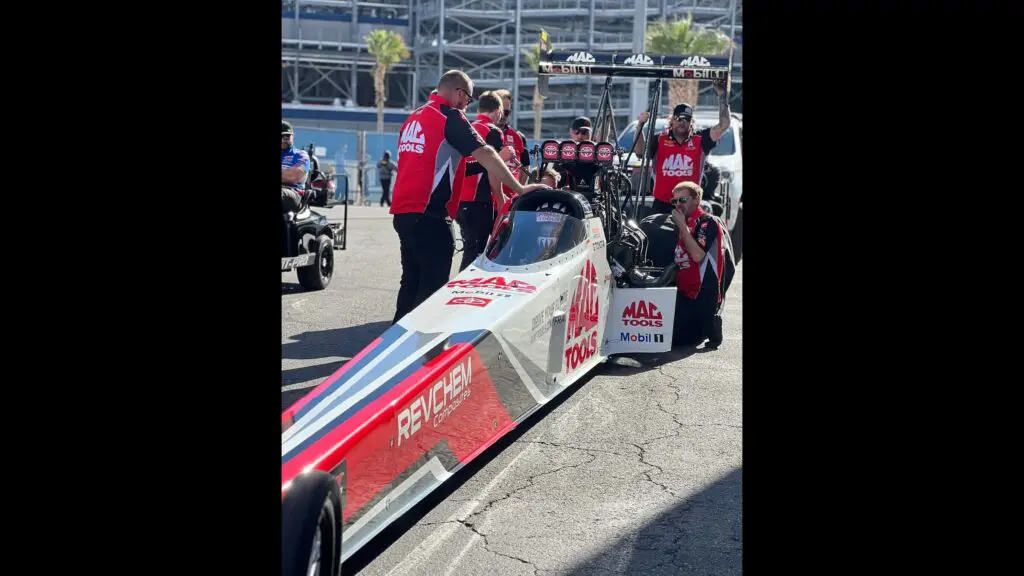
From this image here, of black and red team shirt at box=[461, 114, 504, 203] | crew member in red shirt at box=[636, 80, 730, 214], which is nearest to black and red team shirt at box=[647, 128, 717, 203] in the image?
crew member in red shirt at box=[636, 80, 730, 214]

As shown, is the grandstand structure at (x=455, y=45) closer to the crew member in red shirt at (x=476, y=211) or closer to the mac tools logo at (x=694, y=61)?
the crew member in red shirt at (x=476, y=211)

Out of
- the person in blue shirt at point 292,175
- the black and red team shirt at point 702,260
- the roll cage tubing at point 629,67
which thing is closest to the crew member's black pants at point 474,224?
the roll cage tubing at point 629,67

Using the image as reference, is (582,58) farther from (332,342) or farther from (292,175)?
(292,175)

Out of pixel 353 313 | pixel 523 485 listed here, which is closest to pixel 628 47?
pixel 353 313

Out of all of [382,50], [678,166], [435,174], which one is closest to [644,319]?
[435,174]

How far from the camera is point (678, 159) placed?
373 inches

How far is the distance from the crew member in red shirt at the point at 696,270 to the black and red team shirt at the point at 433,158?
1.68 metres

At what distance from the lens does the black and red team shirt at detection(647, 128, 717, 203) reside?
943 cm

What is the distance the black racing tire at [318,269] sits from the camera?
10.1m

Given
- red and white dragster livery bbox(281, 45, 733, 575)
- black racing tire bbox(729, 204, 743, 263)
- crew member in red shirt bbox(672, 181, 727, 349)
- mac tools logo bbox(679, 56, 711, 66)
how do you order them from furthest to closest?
1. black racing tire bbox(729, 204, 743, 263)
2. mac tools logo bbox(679, 56, 711, 66)
3. crew member in red shirt bbox(672, 181, 727, 349)
4. red and white dragster livery bbox(281, 45, 733, 575)

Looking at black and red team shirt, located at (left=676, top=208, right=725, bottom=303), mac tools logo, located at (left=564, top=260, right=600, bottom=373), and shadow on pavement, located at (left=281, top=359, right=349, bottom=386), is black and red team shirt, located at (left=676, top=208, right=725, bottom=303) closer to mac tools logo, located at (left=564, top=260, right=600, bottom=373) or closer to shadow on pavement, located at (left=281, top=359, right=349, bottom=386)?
mac tools logo, located at (left=564, top=260, right=600, bottom=373)

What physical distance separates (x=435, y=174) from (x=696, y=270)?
2.01 meters

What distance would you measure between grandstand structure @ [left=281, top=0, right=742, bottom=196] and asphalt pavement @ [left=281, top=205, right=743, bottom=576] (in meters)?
52.9
